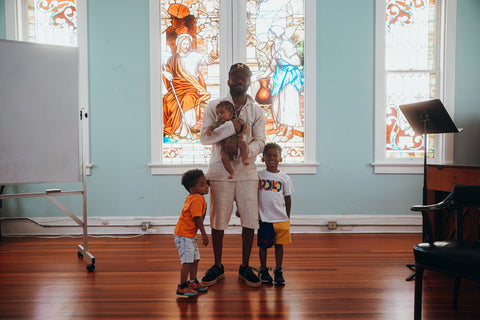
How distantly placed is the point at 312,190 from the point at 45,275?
2.85 metres

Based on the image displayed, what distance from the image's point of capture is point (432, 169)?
9.78 ft

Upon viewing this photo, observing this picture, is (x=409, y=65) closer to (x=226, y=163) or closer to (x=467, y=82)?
(x=467, y=82)

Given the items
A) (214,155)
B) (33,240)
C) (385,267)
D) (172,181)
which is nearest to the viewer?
(214,155)

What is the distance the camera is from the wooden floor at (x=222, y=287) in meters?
2.09

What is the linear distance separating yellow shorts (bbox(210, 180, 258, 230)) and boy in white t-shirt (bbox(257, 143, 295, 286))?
7cm

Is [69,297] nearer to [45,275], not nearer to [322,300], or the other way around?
→ [45,275]

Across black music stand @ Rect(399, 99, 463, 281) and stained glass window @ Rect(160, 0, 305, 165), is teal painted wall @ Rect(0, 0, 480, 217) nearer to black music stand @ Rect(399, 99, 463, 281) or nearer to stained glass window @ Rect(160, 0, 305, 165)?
stained glass window @ Rect(160, 0, 305, 165)

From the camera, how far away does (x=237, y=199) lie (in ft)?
8.30

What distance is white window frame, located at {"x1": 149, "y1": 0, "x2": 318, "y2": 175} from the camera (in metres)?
4.11

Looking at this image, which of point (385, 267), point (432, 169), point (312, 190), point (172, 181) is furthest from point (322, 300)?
point (172, 181)

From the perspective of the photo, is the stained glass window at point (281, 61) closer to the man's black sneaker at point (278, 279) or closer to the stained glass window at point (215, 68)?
the stained glass window at point (215, 68)

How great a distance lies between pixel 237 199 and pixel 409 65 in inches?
119

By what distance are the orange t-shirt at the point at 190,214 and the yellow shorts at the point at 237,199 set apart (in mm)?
223

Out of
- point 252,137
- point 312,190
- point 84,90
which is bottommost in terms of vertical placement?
point 312,190
